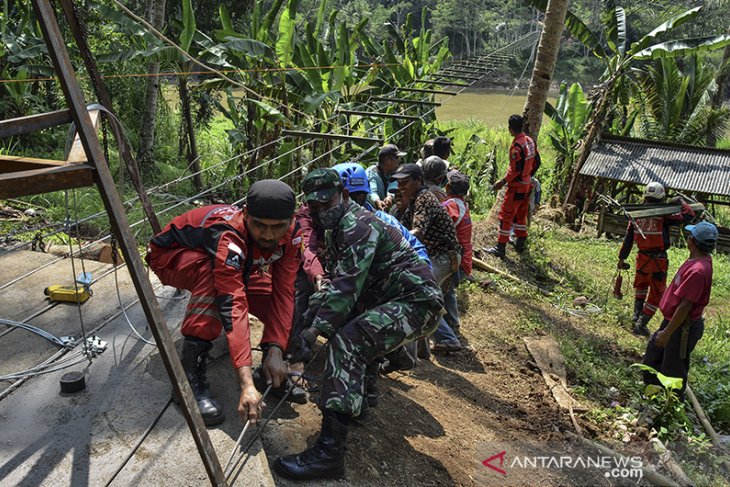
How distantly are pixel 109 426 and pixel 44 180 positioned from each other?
148 cm

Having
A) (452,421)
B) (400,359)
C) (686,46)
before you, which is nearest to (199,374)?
(400,359)

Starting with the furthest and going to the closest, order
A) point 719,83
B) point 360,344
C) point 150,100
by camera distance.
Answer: point 719,83, point 150,100, point 360,344

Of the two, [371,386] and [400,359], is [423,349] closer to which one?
[400,359]

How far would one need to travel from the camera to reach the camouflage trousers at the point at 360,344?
10.0ft

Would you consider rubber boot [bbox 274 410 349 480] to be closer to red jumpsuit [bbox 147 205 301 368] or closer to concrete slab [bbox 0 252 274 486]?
concrete slab [bbox 0 252 274 486]

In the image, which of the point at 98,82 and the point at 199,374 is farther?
the point at 199,374

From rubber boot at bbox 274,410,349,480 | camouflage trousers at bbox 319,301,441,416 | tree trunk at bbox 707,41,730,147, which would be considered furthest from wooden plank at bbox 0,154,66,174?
tree trunk at bbox 707,41,730,147

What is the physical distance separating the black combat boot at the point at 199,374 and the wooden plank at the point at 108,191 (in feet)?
2.76

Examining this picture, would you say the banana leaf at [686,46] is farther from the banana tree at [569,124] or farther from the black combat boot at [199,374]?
the black combat boot at [199,374]

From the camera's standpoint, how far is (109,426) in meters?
2.98

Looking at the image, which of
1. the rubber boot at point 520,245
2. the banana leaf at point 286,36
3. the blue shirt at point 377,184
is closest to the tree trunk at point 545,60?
the rubber boot at point 520,245

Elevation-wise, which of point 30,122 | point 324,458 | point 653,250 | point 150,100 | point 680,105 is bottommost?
point 653,250

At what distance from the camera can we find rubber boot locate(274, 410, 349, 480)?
2.95m

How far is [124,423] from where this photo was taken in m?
3.02
